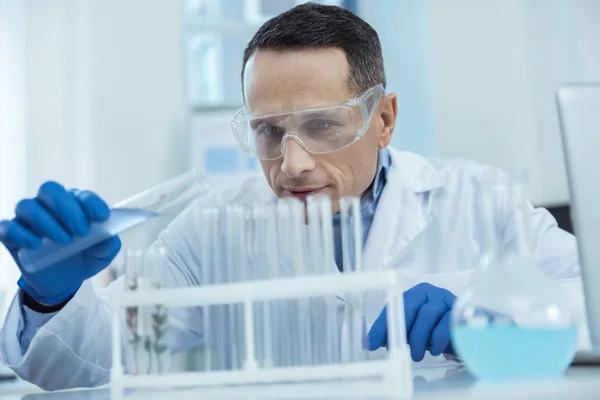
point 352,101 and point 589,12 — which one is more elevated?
point 589,12

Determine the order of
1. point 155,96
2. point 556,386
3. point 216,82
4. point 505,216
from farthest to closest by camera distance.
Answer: point 216,82, point 155,96, point 505,216, point 556,386

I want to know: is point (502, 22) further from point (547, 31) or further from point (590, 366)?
point (590, 366)

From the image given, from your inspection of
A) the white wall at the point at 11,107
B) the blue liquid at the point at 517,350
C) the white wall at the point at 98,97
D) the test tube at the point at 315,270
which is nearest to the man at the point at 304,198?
the test tube at the point at 315,270

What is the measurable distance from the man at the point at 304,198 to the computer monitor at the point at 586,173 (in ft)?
0.41

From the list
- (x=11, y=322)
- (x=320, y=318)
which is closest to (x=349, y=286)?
(x=320, y=318)

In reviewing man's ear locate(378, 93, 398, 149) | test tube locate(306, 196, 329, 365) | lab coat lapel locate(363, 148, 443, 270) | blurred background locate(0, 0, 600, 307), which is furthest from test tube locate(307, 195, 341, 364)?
blurred background locate(0, 0, 600, 307)

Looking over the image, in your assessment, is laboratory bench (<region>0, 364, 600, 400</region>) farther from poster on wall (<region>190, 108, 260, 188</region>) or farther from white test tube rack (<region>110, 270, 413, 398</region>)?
poster on wall (<region>190, 108, 260, 188</region>)

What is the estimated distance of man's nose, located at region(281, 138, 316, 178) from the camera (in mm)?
1587

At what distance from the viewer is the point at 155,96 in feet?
11.3

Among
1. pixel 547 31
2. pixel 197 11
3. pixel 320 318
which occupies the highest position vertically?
pixel 197 11

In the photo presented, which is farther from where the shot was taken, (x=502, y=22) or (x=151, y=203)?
(x=502, y=22)

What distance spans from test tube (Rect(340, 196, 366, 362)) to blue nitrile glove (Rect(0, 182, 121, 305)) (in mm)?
399

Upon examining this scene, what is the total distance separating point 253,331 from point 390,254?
36.2 inches

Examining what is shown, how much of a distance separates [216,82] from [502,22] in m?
1.54
